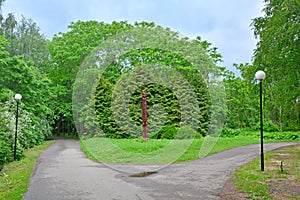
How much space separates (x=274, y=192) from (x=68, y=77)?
2369 centimetres

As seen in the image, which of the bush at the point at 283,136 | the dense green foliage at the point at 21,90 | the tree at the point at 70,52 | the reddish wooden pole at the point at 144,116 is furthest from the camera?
the tree at the point at 70,52

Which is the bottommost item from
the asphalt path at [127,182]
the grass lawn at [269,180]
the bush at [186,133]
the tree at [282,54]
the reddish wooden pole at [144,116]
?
the asphalt path at [127,182]

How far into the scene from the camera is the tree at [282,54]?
28.6ft

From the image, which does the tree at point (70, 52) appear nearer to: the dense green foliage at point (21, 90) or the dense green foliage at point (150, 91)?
the dense green foliage at point (21, 90)

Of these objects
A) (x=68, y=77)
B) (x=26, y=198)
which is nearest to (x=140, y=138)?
(x=26, y=198)

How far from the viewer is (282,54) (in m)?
9.28

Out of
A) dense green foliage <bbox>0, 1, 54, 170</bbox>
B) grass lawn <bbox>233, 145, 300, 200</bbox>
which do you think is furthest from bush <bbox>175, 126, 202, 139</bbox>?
dense green foliage <bbox>0, 1, 54, 170</bbox>

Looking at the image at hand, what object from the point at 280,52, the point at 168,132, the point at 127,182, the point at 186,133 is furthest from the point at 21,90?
the point at 280,52

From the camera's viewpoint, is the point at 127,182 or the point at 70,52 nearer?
the point at 127,182

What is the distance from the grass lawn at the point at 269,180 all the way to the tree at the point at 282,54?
2228mm

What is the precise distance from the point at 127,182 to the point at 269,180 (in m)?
3.16

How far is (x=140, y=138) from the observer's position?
12.9m

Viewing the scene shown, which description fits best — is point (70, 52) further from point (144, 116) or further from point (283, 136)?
point (283, 136)

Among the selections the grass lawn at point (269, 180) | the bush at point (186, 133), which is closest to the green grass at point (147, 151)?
the bush at point (186, 133)
